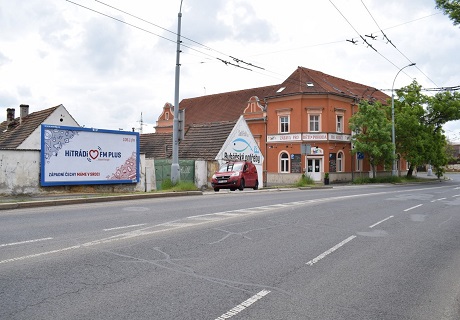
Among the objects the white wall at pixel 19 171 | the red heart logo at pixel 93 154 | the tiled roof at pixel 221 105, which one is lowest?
the white wall at pixel 19 171

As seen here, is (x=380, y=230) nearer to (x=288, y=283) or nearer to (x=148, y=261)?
(x=288, y=283)

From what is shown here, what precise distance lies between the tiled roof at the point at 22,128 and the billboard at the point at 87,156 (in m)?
13.1

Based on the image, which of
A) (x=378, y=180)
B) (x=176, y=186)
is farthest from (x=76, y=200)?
(x=378, y=180)

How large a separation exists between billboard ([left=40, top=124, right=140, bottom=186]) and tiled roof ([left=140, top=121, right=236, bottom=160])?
9147 millimetres

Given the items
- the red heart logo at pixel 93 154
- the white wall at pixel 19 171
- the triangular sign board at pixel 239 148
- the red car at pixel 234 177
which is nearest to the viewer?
the white wall at pixel 19 171

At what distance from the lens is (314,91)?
43750 millimetres

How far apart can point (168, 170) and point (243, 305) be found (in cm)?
2045

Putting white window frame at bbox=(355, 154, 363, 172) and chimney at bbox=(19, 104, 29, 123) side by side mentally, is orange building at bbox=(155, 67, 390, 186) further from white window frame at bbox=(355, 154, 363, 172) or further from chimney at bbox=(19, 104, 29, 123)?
chimney at bbox=(19, 104, 29, 123)

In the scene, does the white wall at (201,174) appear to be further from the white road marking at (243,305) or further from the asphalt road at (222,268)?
the white road marking at (243,305)

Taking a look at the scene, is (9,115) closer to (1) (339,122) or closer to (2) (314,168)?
(2) (314,168)

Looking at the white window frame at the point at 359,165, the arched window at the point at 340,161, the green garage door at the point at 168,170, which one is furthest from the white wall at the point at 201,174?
the white window frame at the point at 359,165

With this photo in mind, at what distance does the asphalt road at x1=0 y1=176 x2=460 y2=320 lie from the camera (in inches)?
176

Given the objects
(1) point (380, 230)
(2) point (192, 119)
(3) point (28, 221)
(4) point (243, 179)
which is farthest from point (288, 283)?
(2) point (192, 119)

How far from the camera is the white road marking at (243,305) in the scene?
4238mm
